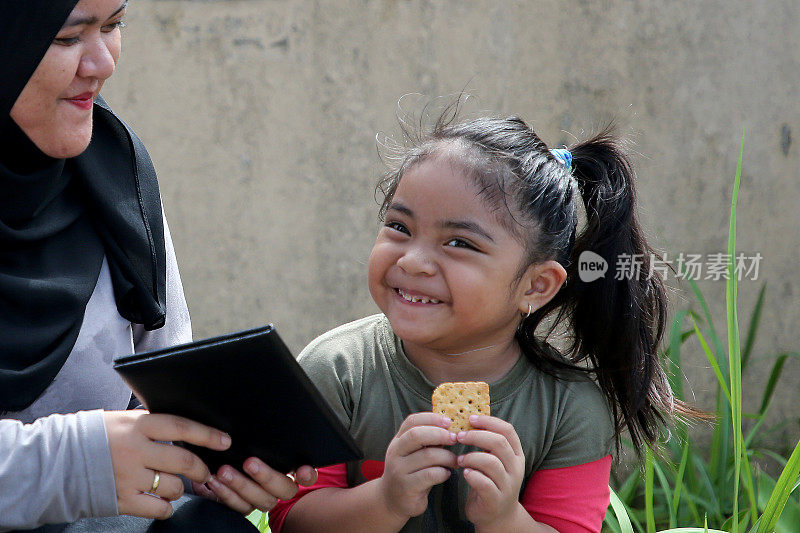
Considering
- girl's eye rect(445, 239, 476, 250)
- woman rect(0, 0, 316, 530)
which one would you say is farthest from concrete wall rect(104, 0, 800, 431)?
girl's eye rect(445, 239, 476, 250)

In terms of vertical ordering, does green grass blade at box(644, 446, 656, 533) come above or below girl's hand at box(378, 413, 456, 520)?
below

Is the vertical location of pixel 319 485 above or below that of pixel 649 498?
above

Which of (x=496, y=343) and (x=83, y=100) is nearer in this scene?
(x=83, y=100)

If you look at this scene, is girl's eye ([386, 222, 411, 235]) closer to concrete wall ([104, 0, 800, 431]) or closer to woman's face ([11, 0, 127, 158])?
woman's face ([11, 0, 127, 158])

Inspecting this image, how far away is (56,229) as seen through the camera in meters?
1.90

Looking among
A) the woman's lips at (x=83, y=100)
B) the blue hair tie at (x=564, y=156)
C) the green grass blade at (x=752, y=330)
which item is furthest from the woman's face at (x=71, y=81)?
the green grass blade at (x=752, y=330)

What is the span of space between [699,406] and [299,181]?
1.83 m

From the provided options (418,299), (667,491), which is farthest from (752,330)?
(418,299)

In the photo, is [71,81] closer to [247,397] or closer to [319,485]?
[247,397]

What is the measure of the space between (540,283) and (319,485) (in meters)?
0.63

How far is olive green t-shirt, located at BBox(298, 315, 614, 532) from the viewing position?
204cm

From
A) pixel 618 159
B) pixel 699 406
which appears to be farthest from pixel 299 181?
pixel 699 406

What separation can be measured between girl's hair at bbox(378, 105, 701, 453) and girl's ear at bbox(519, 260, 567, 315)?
0.02 meters

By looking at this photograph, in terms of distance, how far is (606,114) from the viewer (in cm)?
371
